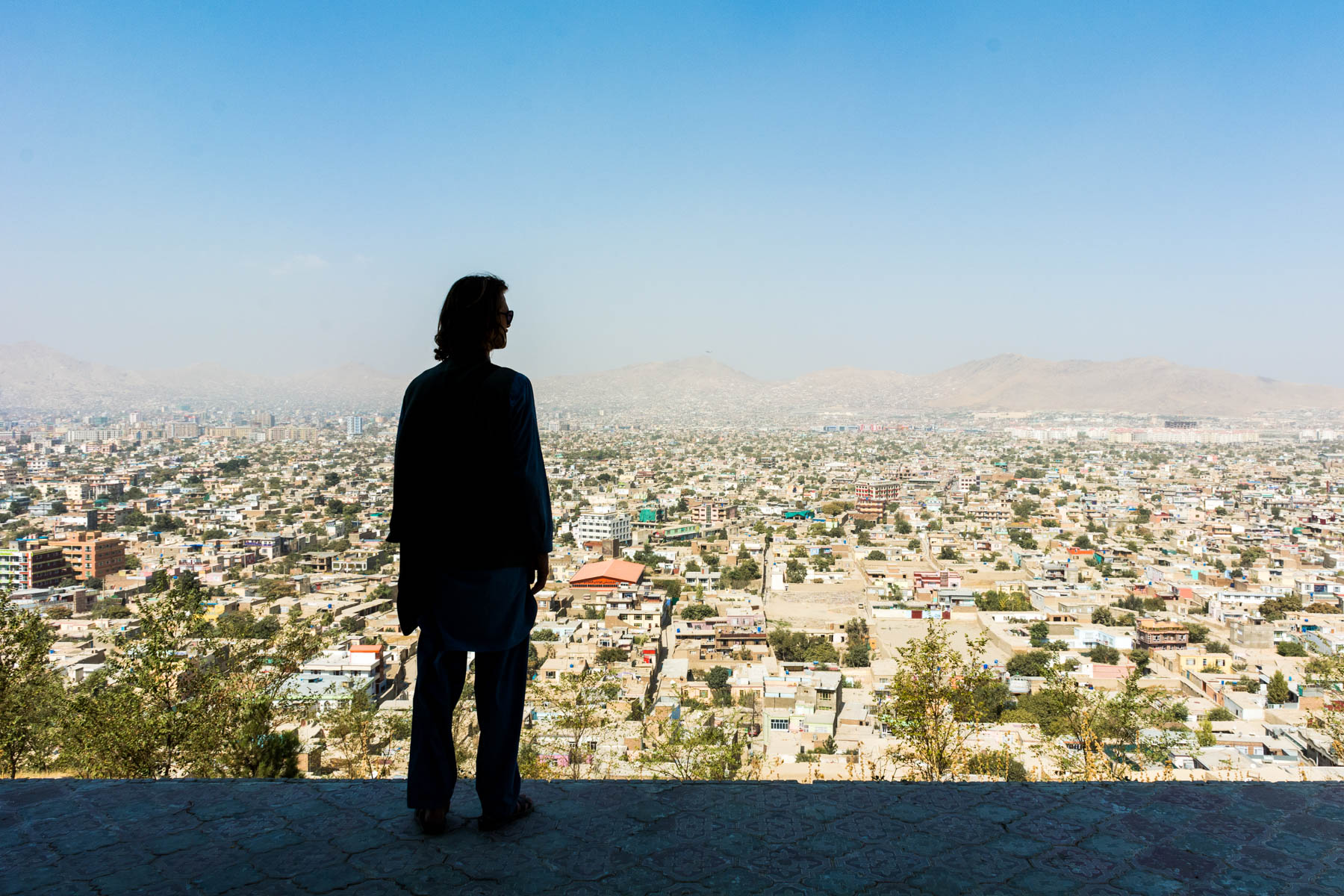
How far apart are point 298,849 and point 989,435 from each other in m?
67.7

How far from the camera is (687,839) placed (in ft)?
3.67

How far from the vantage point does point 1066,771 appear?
3518 millimetres

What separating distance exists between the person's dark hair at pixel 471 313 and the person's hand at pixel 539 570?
30 cm

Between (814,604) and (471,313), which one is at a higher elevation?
(471,313)

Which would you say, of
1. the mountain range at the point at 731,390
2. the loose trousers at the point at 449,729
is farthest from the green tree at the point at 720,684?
the mountain range at the point at 731,390

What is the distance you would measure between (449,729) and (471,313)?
591mm

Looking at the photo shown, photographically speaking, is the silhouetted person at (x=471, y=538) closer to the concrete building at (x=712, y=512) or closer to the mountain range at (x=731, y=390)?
the concrete building at (x=712, y=512)

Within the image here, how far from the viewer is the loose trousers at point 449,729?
115cm

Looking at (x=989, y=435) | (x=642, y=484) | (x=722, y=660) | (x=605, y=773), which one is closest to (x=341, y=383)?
(x=642, y=484)

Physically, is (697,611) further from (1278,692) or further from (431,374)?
(431,374)

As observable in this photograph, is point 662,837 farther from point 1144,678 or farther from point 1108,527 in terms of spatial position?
point 1108,527

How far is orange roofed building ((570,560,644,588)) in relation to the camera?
51.5 feet

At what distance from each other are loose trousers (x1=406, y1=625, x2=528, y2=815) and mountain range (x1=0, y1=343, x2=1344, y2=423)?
44968 mm

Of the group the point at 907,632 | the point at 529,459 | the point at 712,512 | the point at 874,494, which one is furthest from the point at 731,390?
the point at 529,459
